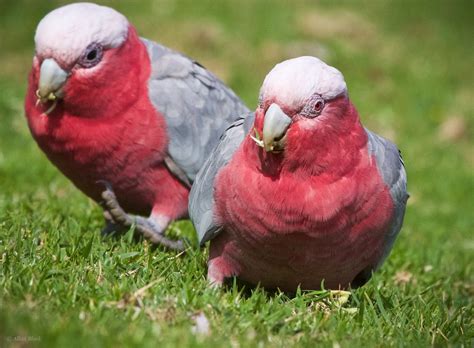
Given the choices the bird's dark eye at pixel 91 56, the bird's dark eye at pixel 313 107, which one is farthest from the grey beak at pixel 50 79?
the bird's dark eye at pixel 313 107

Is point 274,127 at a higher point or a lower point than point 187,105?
higher

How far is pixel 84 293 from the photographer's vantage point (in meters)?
3.57

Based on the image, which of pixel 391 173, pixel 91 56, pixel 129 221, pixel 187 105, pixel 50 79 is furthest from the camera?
pixel 187 105

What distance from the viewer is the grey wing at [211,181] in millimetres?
4094

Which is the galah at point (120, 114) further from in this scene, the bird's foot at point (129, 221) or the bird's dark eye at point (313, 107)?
the bird's dark eye at point (313, 107)

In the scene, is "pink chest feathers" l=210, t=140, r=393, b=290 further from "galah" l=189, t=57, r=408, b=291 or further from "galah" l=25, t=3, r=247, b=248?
"galah" l=25, t=3, r=247, b=248

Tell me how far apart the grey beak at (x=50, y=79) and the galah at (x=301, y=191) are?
3.32 feet

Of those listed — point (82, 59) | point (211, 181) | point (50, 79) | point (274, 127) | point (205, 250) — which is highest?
point (274, 127)

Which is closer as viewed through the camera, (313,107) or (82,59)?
(313,107)

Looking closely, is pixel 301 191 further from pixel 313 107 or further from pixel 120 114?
pixel 120 114

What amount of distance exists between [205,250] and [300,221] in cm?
101

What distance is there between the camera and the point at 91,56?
4.57 metres

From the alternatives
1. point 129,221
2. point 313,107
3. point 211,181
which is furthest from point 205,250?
point 313,107

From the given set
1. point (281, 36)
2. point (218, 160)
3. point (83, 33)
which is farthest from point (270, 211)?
point (281, 36)
